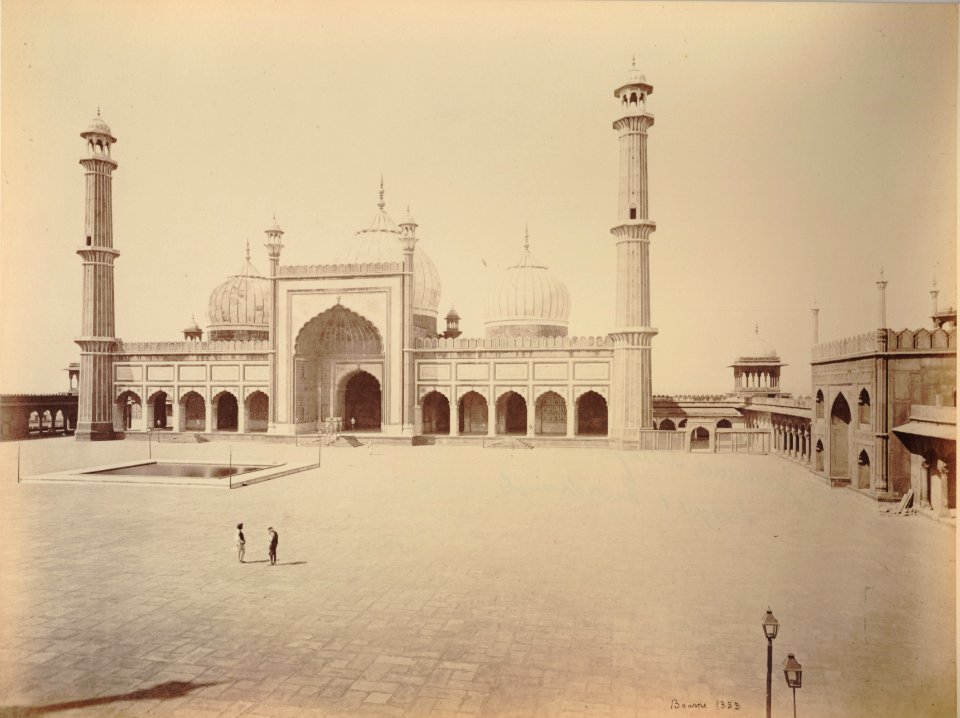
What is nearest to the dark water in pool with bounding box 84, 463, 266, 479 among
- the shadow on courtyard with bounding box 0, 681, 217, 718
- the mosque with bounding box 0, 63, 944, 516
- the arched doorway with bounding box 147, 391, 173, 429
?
the mosque with bounding box 0, 63, 944, 516

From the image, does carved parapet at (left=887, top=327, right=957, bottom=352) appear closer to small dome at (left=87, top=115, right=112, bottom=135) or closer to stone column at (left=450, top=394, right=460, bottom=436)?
small dome at (left=87, top=115, right=112, bottom=135)

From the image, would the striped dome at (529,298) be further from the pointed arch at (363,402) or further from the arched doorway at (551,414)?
the pointed arch at (363,402)

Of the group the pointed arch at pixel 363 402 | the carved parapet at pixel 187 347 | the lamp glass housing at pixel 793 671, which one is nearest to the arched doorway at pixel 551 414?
the pointed arch at pixel 363 402

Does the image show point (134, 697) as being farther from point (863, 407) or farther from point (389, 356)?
point (389, 356)

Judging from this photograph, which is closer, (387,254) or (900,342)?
(900,342)

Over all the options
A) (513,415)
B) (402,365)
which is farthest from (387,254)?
(513,415)

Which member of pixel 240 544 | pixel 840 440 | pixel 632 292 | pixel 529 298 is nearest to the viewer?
pixel 240 544
